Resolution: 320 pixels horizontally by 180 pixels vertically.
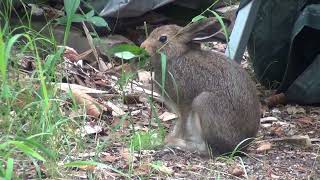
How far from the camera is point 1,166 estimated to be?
282cm

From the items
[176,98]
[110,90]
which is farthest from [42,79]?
[110,90]

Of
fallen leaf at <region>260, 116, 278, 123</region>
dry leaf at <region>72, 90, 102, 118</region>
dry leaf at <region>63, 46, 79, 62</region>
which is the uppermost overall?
dry leaf at <region>63, 46, 79, 62</region>

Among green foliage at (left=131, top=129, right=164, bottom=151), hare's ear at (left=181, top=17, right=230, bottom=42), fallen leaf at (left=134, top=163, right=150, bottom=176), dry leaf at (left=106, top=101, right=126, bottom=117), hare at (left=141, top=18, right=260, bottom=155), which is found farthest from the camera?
dry leaf at (left=106, top=101, right=126, bottom=117)

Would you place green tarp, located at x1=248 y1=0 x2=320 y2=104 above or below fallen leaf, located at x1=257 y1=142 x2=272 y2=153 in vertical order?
above

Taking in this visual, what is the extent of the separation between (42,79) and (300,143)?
1477 millimetres

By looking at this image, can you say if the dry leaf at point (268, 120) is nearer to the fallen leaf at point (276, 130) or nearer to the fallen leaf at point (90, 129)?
the fallen leaf at point (276, 130)

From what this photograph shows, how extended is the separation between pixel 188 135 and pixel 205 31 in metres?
0.56

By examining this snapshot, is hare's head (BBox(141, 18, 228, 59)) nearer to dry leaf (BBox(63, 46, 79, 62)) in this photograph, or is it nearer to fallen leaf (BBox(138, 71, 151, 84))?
fallen leaf (BBox(138, 71, 151, 84))

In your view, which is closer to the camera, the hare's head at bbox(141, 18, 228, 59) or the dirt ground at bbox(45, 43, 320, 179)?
the dirt ground at bbox(45, 43, 320, 179)

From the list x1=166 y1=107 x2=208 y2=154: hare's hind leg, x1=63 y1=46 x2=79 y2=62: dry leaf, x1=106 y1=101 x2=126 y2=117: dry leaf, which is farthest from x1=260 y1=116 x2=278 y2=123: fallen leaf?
x1=63 y1=46 x2=79 y2=62: dry leaf

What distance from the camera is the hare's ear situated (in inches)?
156

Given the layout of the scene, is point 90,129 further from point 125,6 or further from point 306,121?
point 125,6

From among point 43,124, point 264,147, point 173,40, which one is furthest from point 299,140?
point 43,124

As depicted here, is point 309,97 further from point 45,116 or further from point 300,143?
point 45,116
